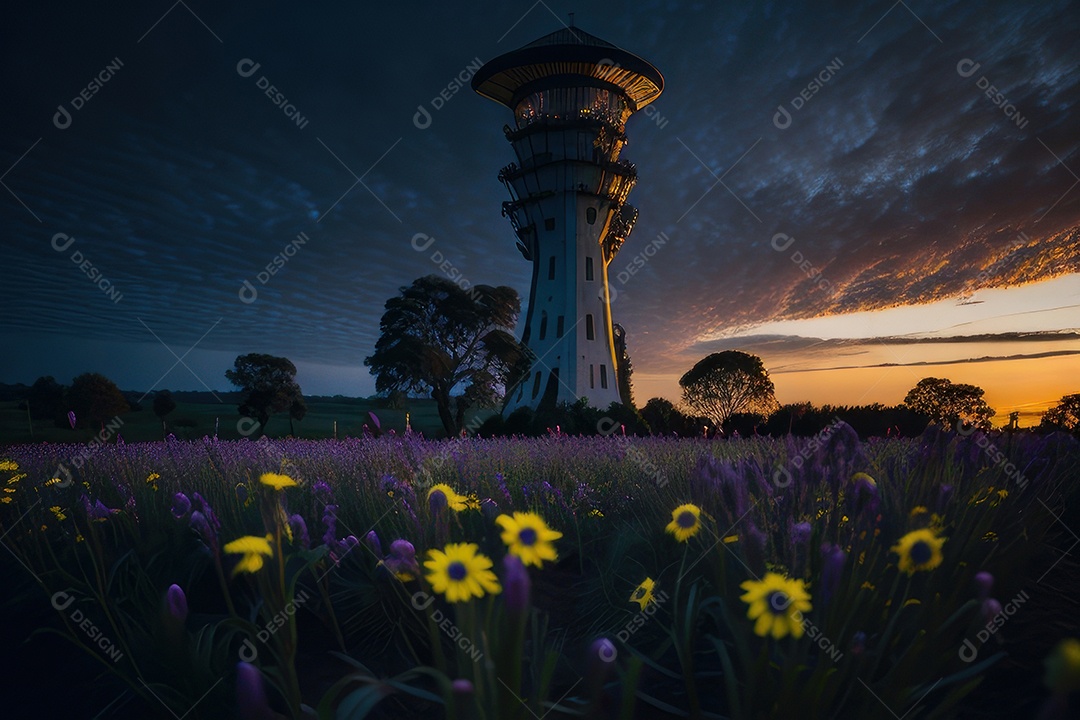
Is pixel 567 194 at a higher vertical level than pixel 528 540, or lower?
higher

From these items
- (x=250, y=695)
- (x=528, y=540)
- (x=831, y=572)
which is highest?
(x=528, y=540)

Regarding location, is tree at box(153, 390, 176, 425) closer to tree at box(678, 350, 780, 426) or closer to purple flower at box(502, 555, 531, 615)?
purple flower at box(502, 555, 531, 615)

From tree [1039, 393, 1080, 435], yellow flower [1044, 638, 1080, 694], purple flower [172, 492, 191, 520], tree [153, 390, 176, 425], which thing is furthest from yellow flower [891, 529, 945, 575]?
tree [153, 390, 176, 425]

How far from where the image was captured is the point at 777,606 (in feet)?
4.59

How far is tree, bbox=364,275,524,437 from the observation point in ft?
85.9

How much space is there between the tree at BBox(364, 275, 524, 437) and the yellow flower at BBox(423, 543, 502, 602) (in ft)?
82.5

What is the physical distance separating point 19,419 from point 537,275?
21.2m

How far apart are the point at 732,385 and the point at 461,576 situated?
36354 mm

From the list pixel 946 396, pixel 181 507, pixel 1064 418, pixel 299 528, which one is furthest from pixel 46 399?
pixel 946 396

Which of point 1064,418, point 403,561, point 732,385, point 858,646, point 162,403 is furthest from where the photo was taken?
point 732,385

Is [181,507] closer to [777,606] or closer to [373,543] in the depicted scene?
[373,543]

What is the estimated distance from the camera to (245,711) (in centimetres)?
107

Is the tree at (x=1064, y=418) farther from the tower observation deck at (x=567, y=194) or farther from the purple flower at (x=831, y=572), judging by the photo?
the tower observation deck at (x=567, y=194)

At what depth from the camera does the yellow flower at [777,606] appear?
1.37 m
